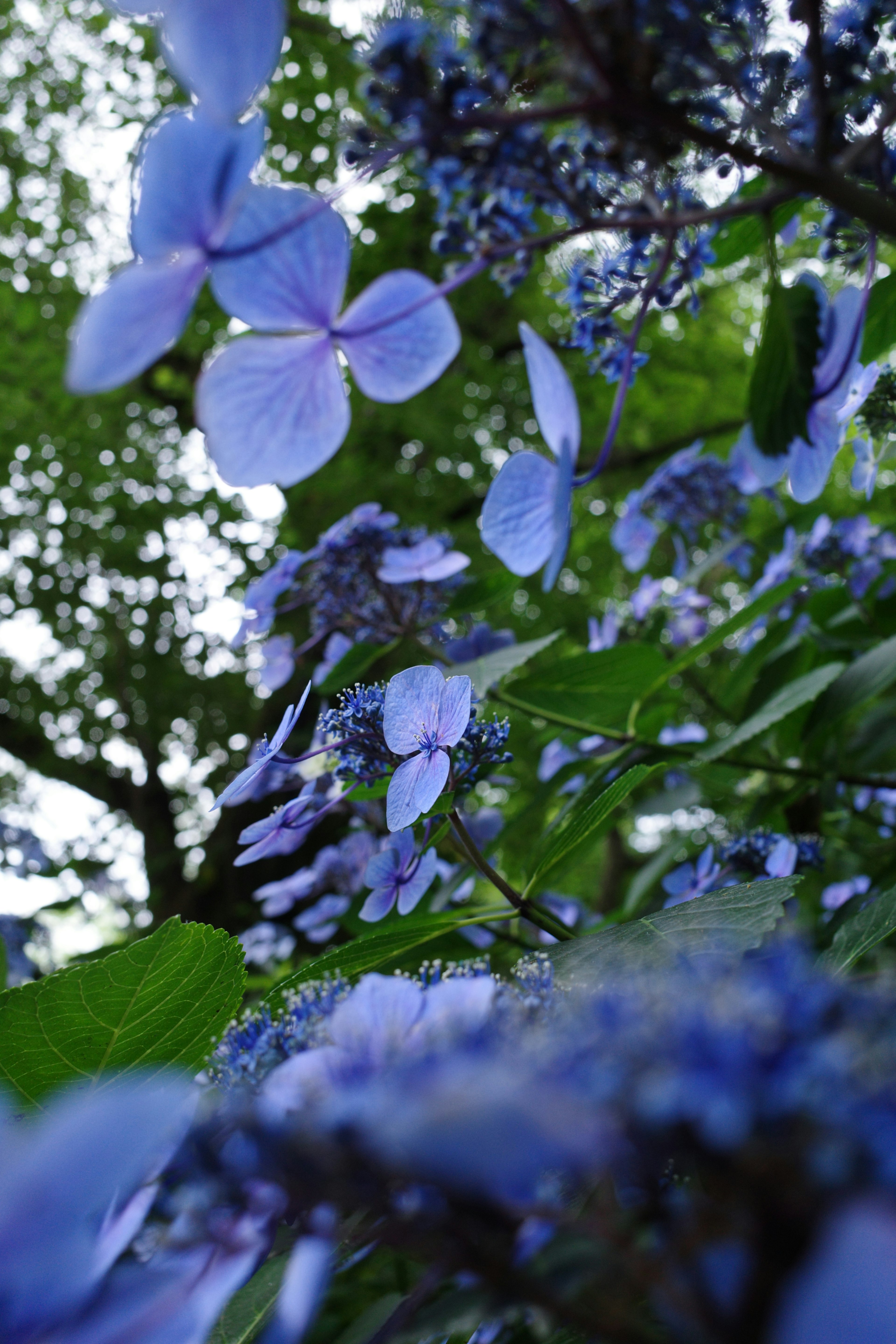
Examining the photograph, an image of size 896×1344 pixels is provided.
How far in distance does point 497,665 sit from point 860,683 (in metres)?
0.43

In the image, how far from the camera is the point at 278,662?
1325 mm

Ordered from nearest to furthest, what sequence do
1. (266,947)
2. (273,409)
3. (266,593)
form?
(273,409), (266,593), (266,947)

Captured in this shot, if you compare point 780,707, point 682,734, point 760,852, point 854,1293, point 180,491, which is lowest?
point 854,1293

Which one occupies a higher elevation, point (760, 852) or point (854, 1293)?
point (760, 852)

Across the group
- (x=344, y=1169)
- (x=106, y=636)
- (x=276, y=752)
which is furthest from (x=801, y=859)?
(x=106, y=636)

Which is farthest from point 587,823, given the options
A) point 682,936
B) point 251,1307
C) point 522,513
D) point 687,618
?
point 687,618

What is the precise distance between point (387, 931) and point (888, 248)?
4.98 feet

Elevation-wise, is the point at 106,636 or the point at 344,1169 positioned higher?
Result: the point at 106,636

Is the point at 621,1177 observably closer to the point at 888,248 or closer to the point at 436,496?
the point at 888,248

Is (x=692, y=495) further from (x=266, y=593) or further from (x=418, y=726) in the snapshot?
(x=418, y=726)

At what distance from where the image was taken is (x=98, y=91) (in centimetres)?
366

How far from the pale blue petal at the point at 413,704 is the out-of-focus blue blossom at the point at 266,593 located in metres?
0.59

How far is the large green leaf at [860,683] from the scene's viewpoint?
1.05m

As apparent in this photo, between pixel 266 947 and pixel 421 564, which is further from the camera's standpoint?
pixel 266 947
